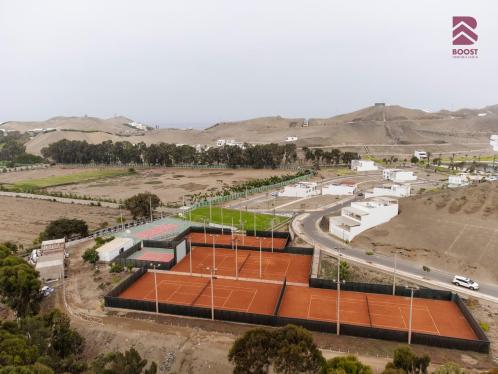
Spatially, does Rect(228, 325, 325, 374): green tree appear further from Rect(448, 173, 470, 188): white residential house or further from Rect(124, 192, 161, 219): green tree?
Rect(448, 173, 470, 188): white residential house

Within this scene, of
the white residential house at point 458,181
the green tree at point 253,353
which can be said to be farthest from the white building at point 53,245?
the white residential house at point 458,181

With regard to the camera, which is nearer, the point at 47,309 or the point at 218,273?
the point at 47,309

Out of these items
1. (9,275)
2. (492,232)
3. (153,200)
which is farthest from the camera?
(153,200)

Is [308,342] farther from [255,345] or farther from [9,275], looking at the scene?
[9,275]

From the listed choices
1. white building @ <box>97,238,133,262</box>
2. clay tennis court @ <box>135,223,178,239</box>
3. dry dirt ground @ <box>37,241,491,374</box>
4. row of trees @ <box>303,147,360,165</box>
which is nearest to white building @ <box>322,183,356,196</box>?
clay tennis court @ <box>135,223,178,239</box>

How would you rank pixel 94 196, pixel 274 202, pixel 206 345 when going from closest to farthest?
1. pixel 206 345
2. pixel 274 202
3. pixel 94 196

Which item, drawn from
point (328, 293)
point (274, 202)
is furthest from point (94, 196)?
point (328, 293)

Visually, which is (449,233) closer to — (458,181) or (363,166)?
(458,181)

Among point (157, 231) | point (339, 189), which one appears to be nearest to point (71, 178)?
point (157, 231)
